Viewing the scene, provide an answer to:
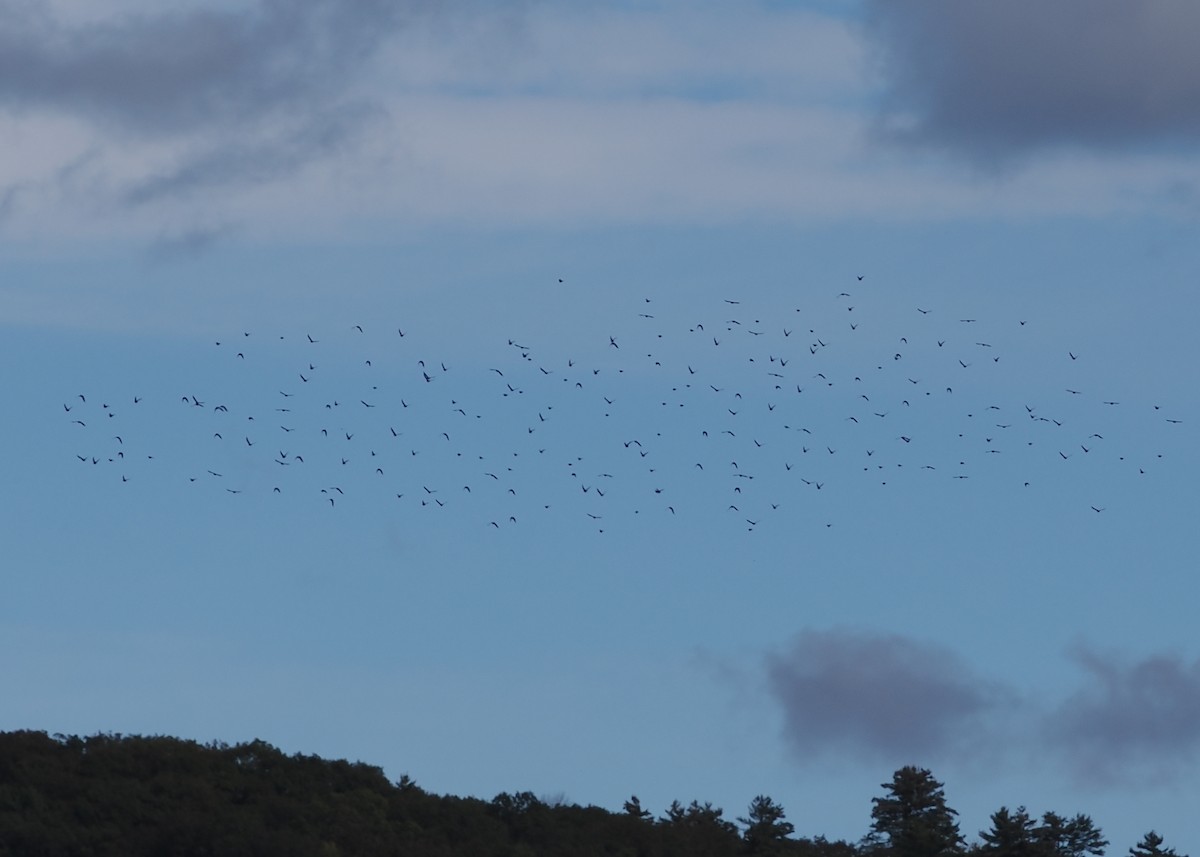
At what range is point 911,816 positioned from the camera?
456 feet

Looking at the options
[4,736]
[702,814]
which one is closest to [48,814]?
[4,736]

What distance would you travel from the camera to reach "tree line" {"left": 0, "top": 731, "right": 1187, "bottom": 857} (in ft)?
372

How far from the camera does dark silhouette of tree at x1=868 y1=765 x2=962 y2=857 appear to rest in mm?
→ 133500

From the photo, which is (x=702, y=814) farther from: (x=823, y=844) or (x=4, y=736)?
(x=4, y=736)

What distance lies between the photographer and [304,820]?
387ft

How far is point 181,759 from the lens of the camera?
403 ft

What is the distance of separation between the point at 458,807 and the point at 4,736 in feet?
68.6

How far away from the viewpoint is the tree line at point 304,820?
11325 cm

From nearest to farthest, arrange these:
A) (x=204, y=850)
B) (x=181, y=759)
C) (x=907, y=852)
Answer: (x=204, y=850) < (x=181, y=759) < (x=907, y=852)

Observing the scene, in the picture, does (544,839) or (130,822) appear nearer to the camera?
(130,822)

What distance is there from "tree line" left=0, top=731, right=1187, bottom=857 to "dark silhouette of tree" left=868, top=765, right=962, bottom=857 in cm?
18

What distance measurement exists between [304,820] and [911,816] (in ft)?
117

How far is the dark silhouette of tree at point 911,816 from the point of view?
438ft

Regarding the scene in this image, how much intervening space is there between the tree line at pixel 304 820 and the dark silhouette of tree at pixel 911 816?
0.18 meters
